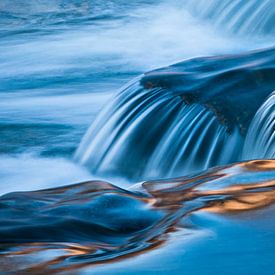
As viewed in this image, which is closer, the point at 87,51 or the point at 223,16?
the point at 87,51

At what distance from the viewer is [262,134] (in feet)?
16.7

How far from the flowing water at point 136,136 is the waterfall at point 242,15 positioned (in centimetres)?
2

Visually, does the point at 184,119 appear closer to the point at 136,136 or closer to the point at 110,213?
the point at 136,136

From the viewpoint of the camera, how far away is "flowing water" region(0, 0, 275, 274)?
2.44 metres

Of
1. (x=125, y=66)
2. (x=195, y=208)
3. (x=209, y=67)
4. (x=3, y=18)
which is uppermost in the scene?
(x=3, y=18)

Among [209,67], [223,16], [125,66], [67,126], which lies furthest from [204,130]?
[223,16]

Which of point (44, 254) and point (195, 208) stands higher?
point (195, 208)

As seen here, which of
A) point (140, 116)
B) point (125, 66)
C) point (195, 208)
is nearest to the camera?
point (195, 208)

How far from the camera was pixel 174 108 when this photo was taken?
5.74 metres

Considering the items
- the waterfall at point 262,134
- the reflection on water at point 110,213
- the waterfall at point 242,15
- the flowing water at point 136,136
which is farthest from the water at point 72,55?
the reflection on water at point 110,213

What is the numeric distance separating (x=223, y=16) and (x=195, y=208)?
928 centimetres

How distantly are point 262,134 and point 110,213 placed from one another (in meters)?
2.24

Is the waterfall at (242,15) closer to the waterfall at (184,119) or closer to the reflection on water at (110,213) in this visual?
the waterfall at (184,119)

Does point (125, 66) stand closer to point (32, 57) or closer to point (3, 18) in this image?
point (32, 57)
